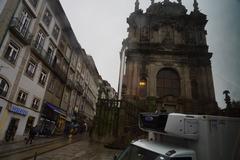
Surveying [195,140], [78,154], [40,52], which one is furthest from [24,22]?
[195,140]

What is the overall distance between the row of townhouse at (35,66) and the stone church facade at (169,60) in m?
10.1

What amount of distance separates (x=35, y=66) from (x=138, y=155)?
1772 centimetres

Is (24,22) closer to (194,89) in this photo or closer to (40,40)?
(40,40)

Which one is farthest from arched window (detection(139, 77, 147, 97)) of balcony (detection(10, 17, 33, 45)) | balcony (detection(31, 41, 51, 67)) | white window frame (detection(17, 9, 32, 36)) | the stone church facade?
white window frame (detection(17, 9, 32, 36))

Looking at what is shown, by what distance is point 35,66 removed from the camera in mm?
17938

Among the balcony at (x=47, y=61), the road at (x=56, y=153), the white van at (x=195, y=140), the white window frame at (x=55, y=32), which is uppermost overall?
the white window frame at (x=55, y=32)

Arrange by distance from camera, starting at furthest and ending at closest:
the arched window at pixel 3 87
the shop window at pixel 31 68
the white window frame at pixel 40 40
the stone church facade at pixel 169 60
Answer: the stone church facade at pixel 169 60, the white window frame at pixel 40 40, the shop window at pixel 31 68, the arched window at pixel 3 87

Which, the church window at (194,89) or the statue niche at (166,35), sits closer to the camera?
the church window at (194,89)

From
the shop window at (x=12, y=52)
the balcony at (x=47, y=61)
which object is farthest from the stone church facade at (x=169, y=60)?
the shop window at (x=12, y=52)

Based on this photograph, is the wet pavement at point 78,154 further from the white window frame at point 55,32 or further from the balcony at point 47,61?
the white window frame at point 55,32

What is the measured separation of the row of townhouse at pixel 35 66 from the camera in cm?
1355

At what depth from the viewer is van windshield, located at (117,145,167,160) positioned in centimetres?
330

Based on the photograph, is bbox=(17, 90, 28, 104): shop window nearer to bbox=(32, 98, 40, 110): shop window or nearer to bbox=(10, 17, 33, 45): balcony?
bbox=(32, 98, 40, 110): shop window

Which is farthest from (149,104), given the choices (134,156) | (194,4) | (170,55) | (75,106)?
(194,4)
